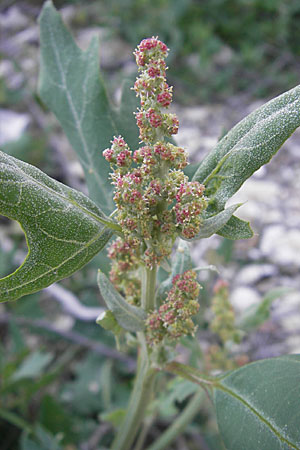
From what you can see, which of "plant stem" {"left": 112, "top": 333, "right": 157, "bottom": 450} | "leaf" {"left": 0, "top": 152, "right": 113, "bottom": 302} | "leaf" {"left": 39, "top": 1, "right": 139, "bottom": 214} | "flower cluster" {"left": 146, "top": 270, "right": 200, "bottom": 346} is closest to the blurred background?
"plant stem" {"left": 112, "top": 333, "right": 157, "bottom": 450}

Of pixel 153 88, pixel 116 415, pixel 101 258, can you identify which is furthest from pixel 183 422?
pixel 153 88

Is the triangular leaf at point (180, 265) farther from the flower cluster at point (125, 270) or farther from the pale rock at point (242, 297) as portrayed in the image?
the pale rock at point (242, 297)

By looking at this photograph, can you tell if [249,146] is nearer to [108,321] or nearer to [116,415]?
[108,321]

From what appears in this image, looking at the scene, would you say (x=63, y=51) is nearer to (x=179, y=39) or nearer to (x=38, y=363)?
(x=38, y=363)

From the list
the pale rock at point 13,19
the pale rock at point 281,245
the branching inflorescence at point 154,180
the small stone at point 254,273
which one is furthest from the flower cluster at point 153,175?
the pale rock at point 13,19

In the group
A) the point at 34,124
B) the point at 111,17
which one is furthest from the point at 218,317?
the point at 111,17

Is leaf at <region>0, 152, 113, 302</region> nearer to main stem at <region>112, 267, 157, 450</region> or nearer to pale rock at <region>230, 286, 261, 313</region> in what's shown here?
main stem at <region>112, 267, 157, 450</region>
